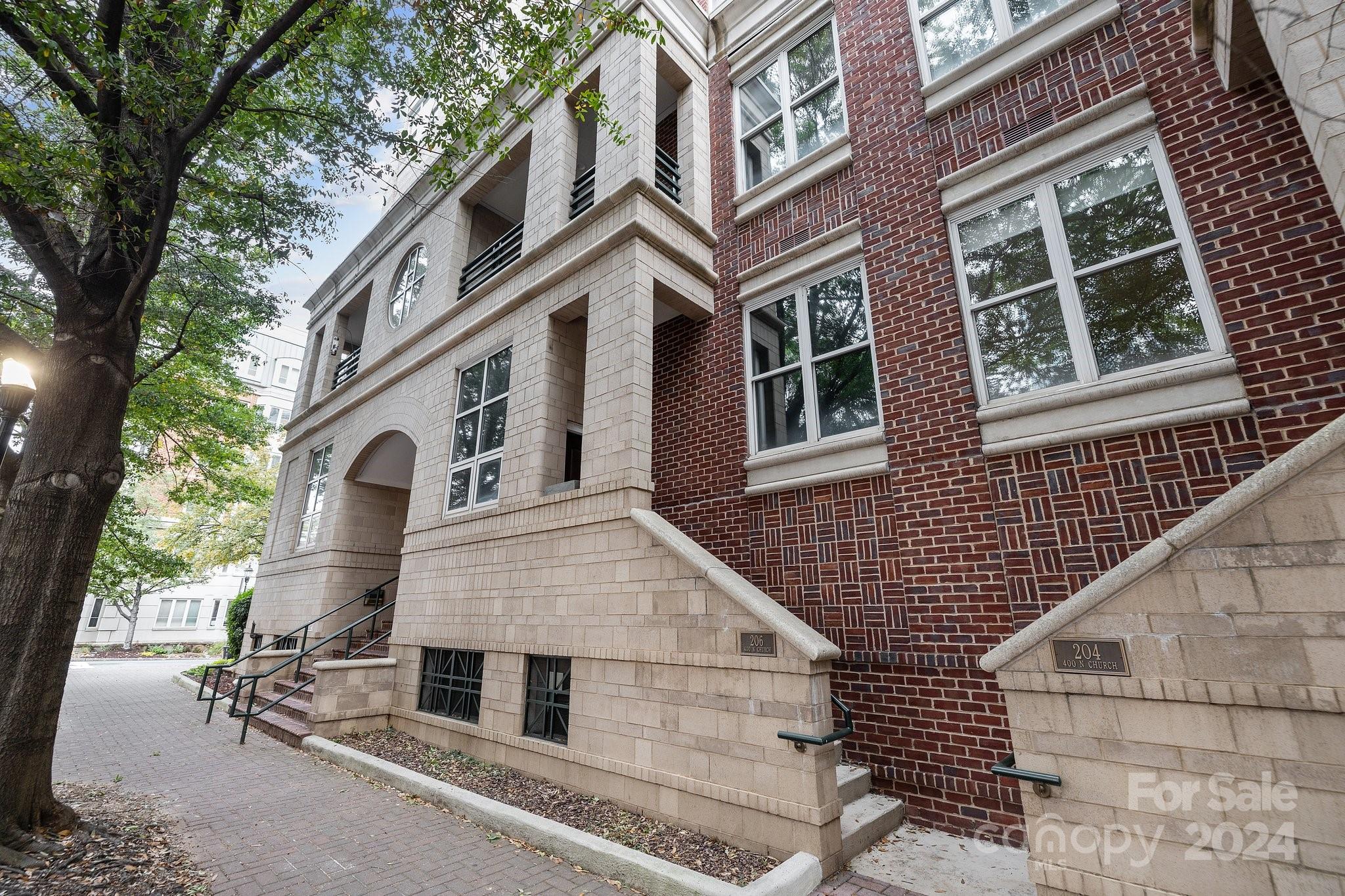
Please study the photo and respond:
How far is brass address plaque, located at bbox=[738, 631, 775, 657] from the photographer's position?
4301 mm

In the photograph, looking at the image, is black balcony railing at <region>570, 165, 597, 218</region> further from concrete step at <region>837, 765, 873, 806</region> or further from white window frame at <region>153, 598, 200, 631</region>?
white window frame at <region>153, 598, 200, 631</region>

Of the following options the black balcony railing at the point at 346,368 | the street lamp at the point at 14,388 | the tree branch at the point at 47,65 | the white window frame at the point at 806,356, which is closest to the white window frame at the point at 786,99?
the white window frame at the point at 806,356

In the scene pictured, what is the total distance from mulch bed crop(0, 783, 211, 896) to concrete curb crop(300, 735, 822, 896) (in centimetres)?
185

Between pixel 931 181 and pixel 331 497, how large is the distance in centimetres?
1291

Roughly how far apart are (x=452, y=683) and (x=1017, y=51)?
32.2 ft

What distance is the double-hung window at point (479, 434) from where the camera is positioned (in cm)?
837

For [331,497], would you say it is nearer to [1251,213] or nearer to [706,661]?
[706,661]

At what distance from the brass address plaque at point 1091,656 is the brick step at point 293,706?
883cm

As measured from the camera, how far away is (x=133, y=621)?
29.0m

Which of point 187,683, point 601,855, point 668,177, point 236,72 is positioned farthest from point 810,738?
point 187,683

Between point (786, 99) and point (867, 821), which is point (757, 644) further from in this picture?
point (786, 99)

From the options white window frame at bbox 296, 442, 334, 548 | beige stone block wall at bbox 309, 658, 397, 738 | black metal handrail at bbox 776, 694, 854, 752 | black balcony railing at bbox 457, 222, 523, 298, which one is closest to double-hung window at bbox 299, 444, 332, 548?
white window frame at bbox 296, 442, 334, 548

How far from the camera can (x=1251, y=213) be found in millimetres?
4082

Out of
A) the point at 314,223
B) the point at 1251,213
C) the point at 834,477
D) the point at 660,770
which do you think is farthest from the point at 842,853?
the point at 314,223
